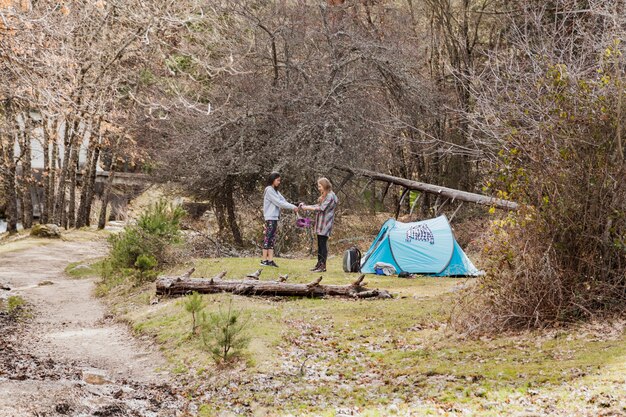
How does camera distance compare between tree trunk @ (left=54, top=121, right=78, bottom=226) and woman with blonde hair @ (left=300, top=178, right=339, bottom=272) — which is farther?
tree trunk @ (left=54, top=121, right=78, bottom=226)

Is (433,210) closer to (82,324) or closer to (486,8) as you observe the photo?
(486,8)

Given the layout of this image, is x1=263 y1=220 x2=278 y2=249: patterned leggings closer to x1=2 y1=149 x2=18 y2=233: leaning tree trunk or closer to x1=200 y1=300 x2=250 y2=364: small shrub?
x1=200 y1=300 x2=250 y2=364: small shrub

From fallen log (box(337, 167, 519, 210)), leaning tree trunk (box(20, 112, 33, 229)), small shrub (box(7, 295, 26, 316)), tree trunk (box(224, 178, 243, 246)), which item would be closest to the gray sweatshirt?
small shrub (box(7, 295, 26, 316))

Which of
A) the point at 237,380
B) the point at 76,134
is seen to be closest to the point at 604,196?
the point at 237,380

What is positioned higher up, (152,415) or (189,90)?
(189,90)

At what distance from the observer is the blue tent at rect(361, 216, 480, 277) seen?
56.1ft

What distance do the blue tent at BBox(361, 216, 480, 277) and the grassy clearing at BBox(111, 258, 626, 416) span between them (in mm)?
4056

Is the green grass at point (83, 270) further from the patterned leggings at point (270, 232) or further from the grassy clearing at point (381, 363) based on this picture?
the grassy clearing at point (381, 363)

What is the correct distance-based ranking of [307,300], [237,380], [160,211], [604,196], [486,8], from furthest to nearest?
[486,8]
[160,211]
[307,300]
[604,196]
[237,380]

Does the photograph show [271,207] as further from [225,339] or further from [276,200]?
[225,339]

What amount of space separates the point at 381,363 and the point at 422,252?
8171 mm

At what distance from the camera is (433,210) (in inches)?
1025

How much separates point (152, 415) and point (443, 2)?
74.5 feet

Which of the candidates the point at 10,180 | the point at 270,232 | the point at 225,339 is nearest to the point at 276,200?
the point at 270,232
